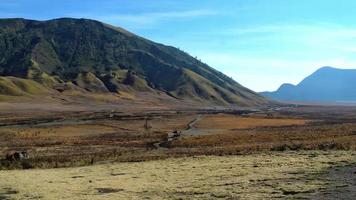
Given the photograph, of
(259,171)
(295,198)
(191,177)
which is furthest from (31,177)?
(295,198)

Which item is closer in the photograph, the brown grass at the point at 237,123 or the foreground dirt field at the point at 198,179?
the foreground dirt field at the point at 198,179

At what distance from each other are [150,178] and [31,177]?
859 centimetres

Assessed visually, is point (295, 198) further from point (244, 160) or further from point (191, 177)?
point (244, 160)

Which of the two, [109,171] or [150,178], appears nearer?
[150,178]

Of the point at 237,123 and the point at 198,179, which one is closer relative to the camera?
the point at 198,179

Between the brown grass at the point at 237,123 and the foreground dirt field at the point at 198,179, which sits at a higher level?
the foreground dirt field at the point at 198,179

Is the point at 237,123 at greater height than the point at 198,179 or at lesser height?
lesser

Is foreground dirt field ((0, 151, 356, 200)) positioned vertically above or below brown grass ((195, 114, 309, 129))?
above

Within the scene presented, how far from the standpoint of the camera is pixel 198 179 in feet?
108

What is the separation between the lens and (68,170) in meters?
41.4

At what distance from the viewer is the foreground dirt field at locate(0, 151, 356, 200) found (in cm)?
2752

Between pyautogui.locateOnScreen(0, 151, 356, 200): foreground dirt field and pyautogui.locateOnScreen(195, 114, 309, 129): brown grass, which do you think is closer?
pyautogui.locateOnScreen(0, 151, 356, 200): foreground dirt field

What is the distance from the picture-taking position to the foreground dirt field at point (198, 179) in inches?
1083

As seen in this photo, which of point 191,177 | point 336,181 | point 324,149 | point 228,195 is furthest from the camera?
point 324,149
